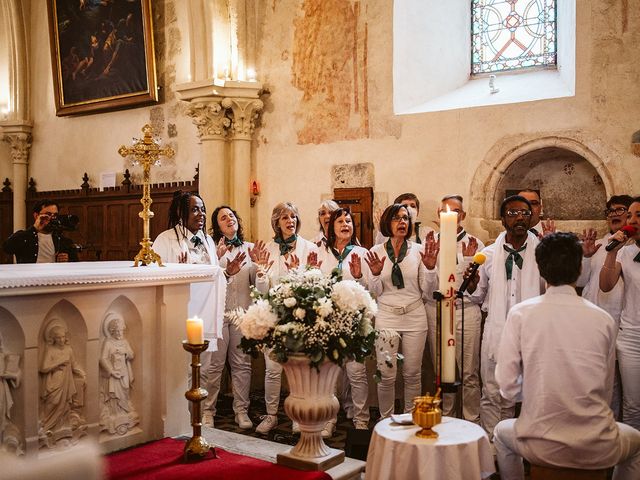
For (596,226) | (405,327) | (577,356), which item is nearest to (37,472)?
(577,356)

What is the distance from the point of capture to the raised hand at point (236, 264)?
6094mm

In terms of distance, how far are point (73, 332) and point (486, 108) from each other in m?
4.94

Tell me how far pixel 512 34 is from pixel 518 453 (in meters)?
5.75

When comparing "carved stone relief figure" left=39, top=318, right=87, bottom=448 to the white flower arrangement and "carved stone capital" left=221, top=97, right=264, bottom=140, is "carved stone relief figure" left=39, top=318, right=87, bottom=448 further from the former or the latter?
"carved stone capital" left=221, top=97, right=264, bottom=140

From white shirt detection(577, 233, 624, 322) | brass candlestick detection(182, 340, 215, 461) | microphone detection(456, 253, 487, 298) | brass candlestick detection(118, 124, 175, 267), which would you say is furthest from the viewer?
white shirt detection(577, 233, 624, 322)

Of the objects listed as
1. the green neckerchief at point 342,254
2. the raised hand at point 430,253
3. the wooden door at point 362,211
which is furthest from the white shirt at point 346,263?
the wooden door at point 362,211

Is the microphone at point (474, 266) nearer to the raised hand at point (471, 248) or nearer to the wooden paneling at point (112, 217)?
the raised hand at point (471, 248)

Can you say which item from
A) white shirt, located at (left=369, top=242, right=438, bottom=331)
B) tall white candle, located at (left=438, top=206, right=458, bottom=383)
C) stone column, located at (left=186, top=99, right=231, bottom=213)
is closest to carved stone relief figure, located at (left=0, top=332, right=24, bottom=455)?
tall white candle, located at (left=438, top=206, right=458, bottom=383)

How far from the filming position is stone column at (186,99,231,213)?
863 centimetres

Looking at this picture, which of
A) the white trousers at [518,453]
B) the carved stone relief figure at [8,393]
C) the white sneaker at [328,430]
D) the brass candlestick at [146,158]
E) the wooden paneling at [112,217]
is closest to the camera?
the white trousers at [518,453]

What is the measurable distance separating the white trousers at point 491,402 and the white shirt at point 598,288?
2.83 feet

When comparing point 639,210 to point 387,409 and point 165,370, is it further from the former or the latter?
point 165,370

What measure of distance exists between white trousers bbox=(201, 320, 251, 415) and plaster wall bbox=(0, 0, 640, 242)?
8.50 ft

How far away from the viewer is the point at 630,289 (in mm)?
4910
